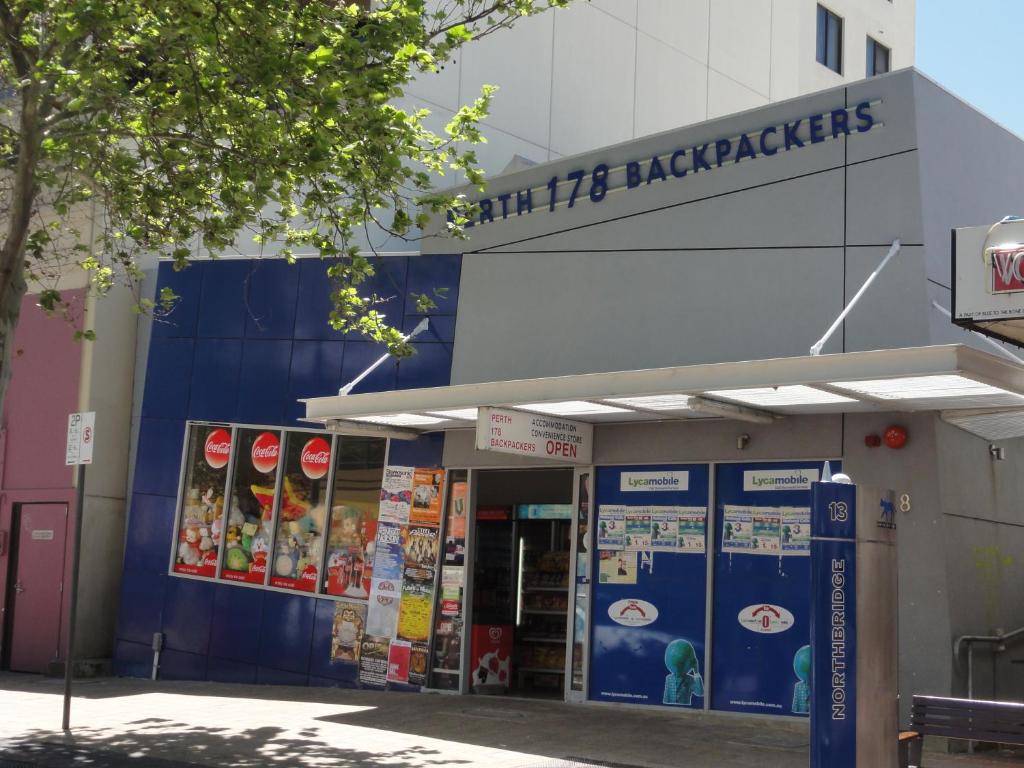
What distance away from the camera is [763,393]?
11312 millimetres

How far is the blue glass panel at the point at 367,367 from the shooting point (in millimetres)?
15938


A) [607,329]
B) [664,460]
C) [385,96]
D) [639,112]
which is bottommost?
[664,460]

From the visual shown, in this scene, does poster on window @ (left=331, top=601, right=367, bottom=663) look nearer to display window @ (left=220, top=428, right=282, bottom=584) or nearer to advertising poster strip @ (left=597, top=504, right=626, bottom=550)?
display window @ (left=220, top=428, right=282, bottom=584)

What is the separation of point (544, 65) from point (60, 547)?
33.9ft

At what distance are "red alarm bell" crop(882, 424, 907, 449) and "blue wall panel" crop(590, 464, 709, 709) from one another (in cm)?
202

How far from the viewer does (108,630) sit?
714 inches

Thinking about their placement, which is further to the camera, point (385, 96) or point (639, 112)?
point (639, 112)

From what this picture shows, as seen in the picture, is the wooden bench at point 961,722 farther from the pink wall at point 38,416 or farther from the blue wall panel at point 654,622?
the pink wall at point 38,416

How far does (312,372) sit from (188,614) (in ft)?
12.3

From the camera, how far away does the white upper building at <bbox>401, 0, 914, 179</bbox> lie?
19469mm

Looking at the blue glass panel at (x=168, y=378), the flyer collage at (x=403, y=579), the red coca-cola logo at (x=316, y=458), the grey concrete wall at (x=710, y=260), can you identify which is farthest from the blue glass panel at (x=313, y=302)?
the flyer collage at (x=403, y=579)

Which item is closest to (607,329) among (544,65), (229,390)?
(229,390)

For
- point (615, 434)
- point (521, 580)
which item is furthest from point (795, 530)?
point (521, 580)

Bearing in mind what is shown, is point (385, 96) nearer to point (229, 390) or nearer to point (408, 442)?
point (408, 442)
